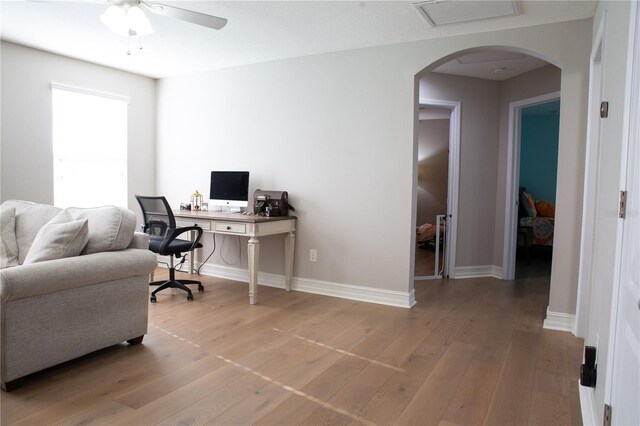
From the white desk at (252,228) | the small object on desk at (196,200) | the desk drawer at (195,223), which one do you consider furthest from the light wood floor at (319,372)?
the small object on desk at (196,200)

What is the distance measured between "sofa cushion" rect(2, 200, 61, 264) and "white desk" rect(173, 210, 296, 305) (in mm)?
1353

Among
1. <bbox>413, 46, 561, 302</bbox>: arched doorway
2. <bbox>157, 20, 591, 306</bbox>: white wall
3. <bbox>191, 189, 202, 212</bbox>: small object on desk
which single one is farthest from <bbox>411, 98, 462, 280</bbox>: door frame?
<bbox>191, 189, 202, 212</bbox>: small object on desk

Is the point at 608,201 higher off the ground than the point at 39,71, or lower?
lower

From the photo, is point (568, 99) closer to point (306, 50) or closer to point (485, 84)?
point (485, 84)

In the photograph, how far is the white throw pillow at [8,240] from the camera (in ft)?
8.75

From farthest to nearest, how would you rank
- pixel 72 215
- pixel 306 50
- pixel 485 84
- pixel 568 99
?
pixel 485 84
pixel 306 50
pixel 568 99
pixel 72 215

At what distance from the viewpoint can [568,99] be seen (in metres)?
3.17

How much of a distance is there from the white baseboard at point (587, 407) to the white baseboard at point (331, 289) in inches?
68.1

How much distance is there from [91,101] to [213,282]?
2.39m

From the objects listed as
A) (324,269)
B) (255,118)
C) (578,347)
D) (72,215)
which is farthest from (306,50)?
(578,347)

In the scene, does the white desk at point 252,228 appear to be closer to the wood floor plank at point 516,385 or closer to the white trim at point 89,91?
the white trim at point 89,91

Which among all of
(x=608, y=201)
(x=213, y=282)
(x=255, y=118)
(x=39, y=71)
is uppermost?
(x=39, y=71)

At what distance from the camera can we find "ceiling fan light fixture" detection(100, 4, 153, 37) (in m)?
2.53

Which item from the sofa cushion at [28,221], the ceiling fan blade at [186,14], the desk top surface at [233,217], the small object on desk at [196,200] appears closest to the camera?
the ceiling fan blade at [186,14]
